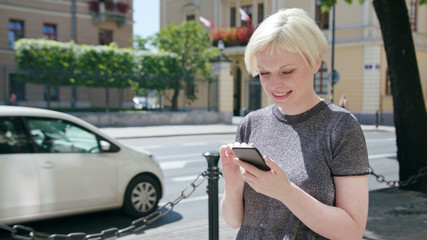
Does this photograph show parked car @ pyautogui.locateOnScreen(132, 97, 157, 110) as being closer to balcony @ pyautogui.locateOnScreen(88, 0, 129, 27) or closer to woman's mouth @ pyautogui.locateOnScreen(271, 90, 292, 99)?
balcony @ pyautogui.locateOnScreen(88, 0, 129, 27)

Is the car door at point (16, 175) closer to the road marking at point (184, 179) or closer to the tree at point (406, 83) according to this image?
the road marking at point (184, 179)

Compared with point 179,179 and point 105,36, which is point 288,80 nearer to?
point 179,179

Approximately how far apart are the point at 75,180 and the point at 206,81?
64.5 ft

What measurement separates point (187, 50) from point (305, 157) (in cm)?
2449

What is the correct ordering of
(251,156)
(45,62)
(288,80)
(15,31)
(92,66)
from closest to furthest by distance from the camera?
(251,156) → (288,80) → (45,62) → (92,66) → (15,31)

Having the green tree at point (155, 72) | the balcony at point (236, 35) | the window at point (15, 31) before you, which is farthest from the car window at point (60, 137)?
the window at point (15, 31)

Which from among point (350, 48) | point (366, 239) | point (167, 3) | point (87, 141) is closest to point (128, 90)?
point (167, 3)

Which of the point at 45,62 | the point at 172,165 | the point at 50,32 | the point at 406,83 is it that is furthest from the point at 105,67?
the point at 406,83

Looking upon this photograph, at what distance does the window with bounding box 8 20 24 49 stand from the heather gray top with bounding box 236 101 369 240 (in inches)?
1314

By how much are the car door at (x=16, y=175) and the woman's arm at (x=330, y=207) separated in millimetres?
4128

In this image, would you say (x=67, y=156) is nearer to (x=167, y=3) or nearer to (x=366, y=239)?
(x=366, y=239)

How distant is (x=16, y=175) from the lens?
16.4ft

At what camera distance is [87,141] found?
5910mm

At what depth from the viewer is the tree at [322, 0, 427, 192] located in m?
6.57
